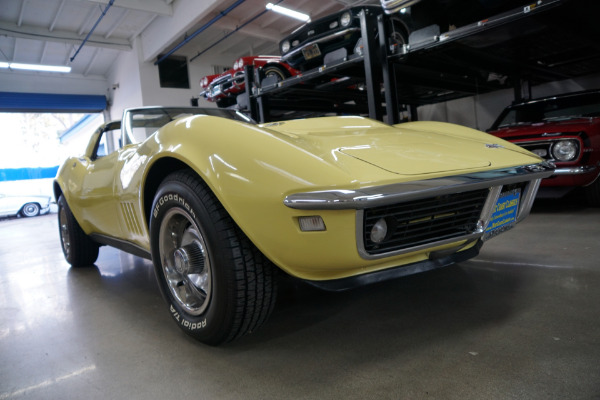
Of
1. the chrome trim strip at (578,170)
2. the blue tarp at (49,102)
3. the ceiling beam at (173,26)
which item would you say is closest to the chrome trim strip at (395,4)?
the chrome trim strip at (578,170)

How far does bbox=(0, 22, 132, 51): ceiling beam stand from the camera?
31.2 feet

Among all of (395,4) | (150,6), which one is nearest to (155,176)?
(395,4)

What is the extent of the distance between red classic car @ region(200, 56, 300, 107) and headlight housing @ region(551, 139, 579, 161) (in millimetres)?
3537

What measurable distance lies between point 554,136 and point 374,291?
2.71 meters

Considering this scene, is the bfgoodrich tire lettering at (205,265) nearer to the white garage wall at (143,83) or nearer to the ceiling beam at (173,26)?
the ceiling beam at (173,26)

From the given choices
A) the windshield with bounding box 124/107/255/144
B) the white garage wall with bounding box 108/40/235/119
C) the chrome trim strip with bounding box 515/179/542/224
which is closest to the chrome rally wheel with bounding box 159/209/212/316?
the windshield with bounding box 124/107/255/144

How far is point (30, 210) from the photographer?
12.9m

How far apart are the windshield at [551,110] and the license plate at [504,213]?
3042mm

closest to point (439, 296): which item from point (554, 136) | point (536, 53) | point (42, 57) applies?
point (554, 136)

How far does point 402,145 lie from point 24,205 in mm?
14287

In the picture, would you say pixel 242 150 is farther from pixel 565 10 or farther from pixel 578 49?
pixel 578 49

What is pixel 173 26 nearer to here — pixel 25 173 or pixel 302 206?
pixel 25 173

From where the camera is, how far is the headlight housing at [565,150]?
11.7ft

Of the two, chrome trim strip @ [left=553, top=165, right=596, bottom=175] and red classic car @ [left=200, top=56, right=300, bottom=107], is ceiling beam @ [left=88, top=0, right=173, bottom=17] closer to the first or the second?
red classic car @ [left=200, top=56, right=300, bottom=107]
